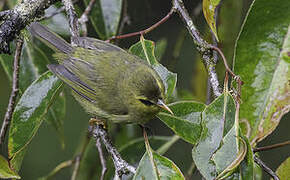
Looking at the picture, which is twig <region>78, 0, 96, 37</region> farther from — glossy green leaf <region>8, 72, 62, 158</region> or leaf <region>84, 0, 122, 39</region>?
glossy green leaf <region>8, 72, 62, 158</region>

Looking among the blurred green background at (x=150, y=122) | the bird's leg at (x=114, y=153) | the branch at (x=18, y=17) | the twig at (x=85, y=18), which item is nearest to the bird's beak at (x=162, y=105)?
the bird's leg at (x=114, y=153)

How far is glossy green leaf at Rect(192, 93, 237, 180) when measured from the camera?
1.61 meters

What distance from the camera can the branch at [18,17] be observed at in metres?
2.10

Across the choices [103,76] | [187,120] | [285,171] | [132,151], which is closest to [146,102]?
[103,76]

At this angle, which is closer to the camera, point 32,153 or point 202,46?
point 202,46

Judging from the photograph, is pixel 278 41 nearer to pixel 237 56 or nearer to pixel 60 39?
pixel 237 56

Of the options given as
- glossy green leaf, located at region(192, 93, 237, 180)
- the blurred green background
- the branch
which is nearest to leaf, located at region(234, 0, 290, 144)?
glossy green leaf, located at region(192, 93, 237, 180)

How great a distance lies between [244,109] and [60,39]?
45.8 inches

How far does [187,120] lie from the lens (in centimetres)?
208

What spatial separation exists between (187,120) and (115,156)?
0.34 meters

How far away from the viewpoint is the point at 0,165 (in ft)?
6.67

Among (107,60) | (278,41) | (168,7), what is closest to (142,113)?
(107,60)

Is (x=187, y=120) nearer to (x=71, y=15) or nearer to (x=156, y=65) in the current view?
(x=156, y=65)

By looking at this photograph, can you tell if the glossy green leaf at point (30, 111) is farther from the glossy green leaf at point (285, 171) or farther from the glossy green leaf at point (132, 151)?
the glossy green leaf at point (285, 171)
